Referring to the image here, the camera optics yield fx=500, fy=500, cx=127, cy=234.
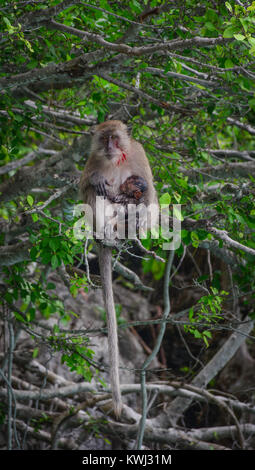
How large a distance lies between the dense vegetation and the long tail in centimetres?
11

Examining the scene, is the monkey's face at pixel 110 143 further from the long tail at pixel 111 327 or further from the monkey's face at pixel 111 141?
the long tail at pixel 111 327

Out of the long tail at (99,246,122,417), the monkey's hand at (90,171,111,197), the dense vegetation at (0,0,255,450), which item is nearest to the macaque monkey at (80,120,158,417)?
the monkey's hand at (90,171,111,197)

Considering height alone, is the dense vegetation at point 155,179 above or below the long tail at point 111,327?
above

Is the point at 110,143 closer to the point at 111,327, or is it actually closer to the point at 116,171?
the point at 116,171

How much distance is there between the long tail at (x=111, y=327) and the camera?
2.93 m

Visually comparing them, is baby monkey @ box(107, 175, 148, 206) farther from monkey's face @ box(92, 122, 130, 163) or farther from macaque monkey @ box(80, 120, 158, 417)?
monkey's face @ box(92, 122, 130, 163)

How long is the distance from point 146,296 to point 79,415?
2938mm

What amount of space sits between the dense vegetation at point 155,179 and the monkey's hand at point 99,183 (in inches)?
9.5

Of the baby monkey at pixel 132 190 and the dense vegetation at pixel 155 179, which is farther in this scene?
the baby monkey at pixel 132 190

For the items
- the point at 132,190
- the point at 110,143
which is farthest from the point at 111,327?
the point at 110,143

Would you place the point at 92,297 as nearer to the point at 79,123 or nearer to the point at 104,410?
the point at 104,410

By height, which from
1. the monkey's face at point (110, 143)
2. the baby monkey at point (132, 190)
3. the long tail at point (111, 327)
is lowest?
the long tail at point (111, 327)

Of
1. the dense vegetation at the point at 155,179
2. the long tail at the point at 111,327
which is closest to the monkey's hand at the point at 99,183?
the dense vegetation at the point at 155,179

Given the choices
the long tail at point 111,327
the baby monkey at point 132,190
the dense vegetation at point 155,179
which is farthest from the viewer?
the baby monkey at point 132,190
